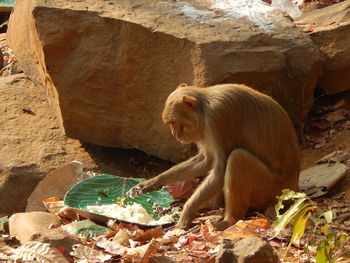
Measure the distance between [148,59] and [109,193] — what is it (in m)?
1.95

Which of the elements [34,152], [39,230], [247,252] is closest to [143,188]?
[39,230]

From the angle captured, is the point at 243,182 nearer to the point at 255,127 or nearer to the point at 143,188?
the point at 255,127

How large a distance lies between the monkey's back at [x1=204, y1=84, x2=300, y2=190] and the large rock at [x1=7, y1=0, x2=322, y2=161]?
3.98 feet

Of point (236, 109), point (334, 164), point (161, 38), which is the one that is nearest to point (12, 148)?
point (161, 38)

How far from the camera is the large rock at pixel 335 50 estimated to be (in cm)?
933

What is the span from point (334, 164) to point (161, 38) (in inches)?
105

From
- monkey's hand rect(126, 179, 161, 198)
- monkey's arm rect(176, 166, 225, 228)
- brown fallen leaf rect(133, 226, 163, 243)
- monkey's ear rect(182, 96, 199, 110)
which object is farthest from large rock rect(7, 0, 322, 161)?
brown fallen leaf rect(133, 226, 163, 243)

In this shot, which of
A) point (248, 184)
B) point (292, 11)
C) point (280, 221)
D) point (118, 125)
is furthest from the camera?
point (292, 11)

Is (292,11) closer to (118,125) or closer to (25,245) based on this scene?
(118,125)

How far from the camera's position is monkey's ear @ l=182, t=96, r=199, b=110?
6895 millimetres

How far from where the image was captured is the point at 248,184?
6.88 m

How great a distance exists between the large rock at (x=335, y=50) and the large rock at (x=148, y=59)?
62 centimetres

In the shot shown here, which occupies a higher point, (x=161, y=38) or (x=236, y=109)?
(x=161, y=38)

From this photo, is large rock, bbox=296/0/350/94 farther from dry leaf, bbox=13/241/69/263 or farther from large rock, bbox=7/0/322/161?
dry leaf, bbox=13/241/69/263
